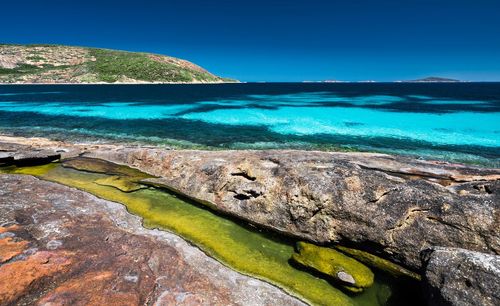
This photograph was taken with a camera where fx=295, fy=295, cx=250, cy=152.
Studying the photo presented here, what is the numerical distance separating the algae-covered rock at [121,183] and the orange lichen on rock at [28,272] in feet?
19.9

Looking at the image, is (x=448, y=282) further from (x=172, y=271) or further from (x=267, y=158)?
(x=267, y=158)

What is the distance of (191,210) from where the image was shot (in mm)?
12523

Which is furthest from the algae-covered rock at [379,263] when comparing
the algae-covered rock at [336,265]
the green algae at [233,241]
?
the green algae at [233,241]

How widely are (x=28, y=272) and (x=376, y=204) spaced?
408 inches

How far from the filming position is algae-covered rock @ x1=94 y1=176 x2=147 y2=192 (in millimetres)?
14236

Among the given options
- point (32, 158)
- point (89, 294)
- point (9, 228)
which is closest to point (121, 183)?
point (9, 228)

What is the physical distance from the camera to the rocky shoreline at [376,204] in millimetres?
7727

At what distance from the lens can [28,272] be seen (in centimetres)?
738

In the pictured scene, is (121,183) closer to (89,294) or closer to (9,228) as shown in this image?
(9,228)

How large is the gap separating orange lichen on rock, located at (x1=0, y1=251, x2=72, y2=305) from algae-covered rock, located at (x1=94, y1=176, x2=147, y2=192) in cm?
606

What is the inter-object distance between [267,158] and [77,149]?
15.0 m

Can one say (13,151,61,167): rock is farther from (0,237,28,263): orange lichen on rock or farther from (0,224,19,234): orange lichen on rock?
(0,237,28,263): orange lichen on rock

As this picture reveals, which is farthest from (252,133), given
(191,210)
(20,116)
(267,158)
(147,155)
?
(20,116)

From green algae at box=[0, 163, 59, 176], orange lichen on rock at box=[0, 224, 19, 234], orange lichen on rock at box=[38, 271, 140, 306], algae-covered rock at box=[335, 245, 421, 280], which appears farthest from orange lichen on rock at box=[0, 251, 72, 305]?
green algae at box=[0, 163, 59, 176]
